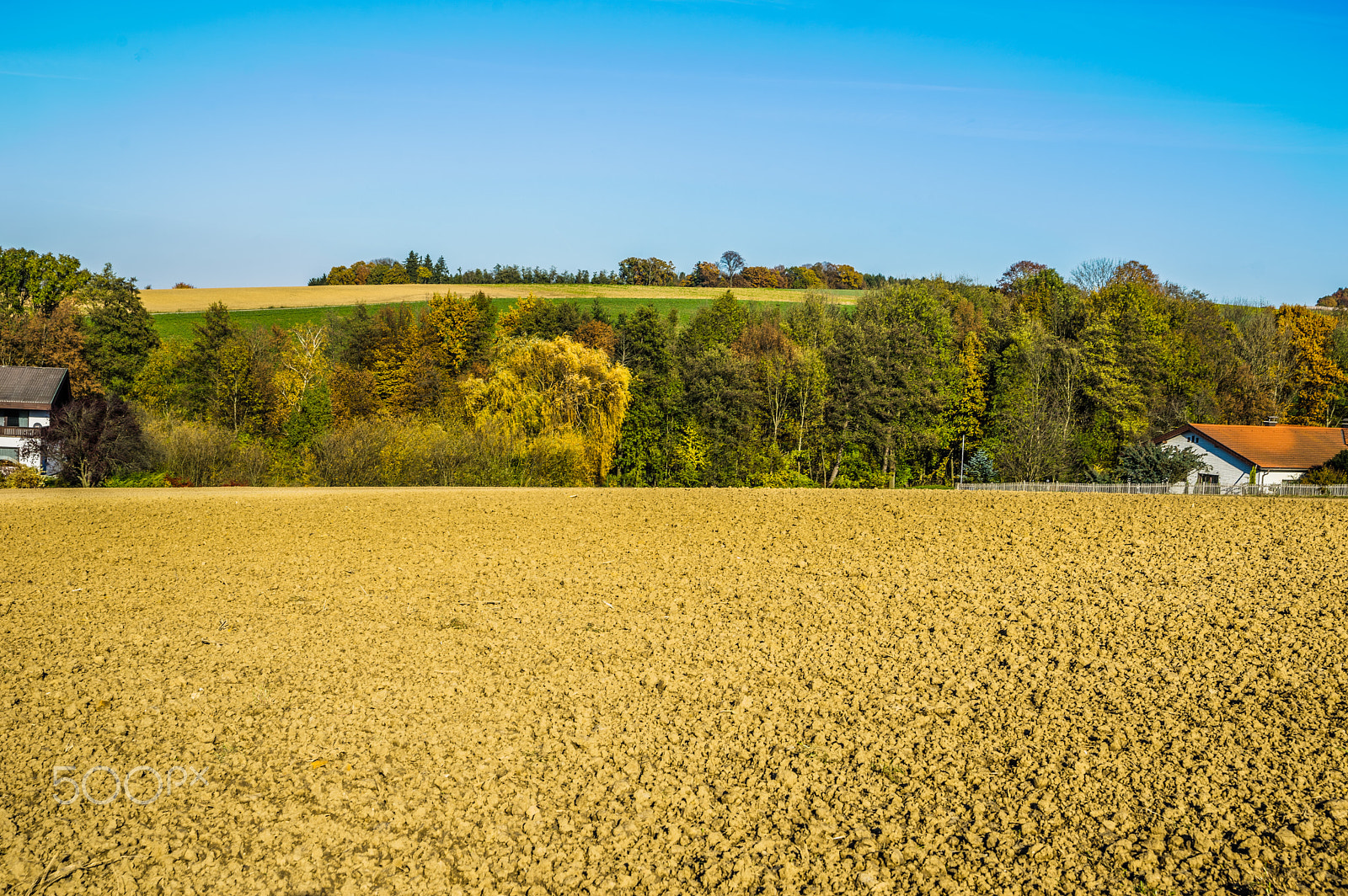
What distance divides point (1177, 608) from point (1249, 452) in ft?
129

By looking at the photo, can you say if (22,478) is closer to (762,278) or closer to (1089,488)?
(1089,488)

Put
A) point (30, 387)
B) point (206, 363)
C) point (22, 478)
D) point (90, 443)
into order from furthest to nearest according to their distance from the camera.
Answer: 1. point (206, 363)
2. point (30, 387)
3. point (90, 443)
4. point (22, 478)

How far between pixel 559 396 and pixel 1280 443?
127 ft

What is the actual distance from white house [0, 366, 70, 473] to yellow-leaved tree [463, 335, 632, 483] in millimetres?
22496

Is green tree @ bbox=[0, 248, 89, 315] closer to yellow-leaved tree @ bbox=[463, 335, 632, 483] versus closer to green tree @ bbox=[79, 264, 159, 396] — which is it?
green tree @ bbox=[79, 264, 159, 396]

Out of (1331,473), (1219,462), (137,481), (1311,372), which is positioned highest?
(1311,372)

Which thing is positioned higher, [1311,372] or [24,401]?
[1311,372]

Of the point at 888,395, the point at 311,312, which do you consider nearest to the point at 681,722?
the point at 888,395

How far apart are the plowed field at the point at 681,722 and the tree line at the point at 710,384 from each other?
24623 millimetres

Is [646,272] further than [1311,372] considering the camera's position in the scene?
Yes

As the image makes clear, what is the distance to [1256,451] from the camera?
46.4 metres

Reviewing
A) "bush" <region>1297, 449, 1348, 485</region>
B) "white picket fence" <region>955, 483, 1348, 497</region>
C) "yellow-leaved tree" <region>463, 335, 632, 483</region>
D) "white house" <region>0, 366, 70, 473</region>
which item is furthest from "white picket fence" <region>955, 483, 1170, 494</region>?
"white house" <region>0, 366, 70, 473</region>

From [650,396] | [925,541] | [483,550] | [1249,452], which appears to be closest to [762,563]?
[925,541]

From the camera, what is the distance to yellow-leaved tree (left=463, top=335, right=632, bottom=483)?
44219 millimetres
